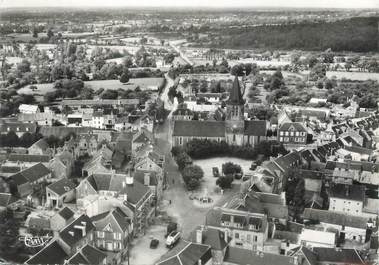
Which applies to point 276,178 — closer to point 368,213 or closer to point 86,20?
point 368,213

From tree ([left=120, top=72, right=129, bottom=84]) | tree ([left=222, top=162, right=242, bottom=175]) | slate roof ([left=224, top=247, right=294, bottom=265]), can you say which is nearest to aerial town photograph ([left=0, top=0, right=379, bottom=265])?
slate roof ([left=224, top=247, right=294, bottom=265])

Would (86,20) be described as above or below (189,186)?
above

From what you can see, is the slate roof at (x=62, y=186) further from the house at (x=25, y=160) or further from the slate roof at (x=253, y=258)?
the slate roof at (x=253, y=258)

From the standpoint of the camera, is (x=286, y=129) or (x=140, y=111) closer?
(x=286, y=129)

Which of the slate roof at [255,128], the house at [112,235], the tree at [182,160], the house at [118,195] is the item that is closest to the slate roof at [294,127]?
the slate roof at [255,128]

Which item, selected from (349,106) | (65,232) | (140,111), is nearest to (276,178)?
(65,232)

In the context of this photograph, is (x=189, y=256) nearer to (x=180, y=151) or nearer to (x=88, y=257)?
(x=88, y=257)

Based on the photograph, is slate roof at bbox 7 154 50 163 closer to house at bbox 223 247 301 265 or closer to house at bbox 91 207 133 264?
house at bbox 91 207 133 264
